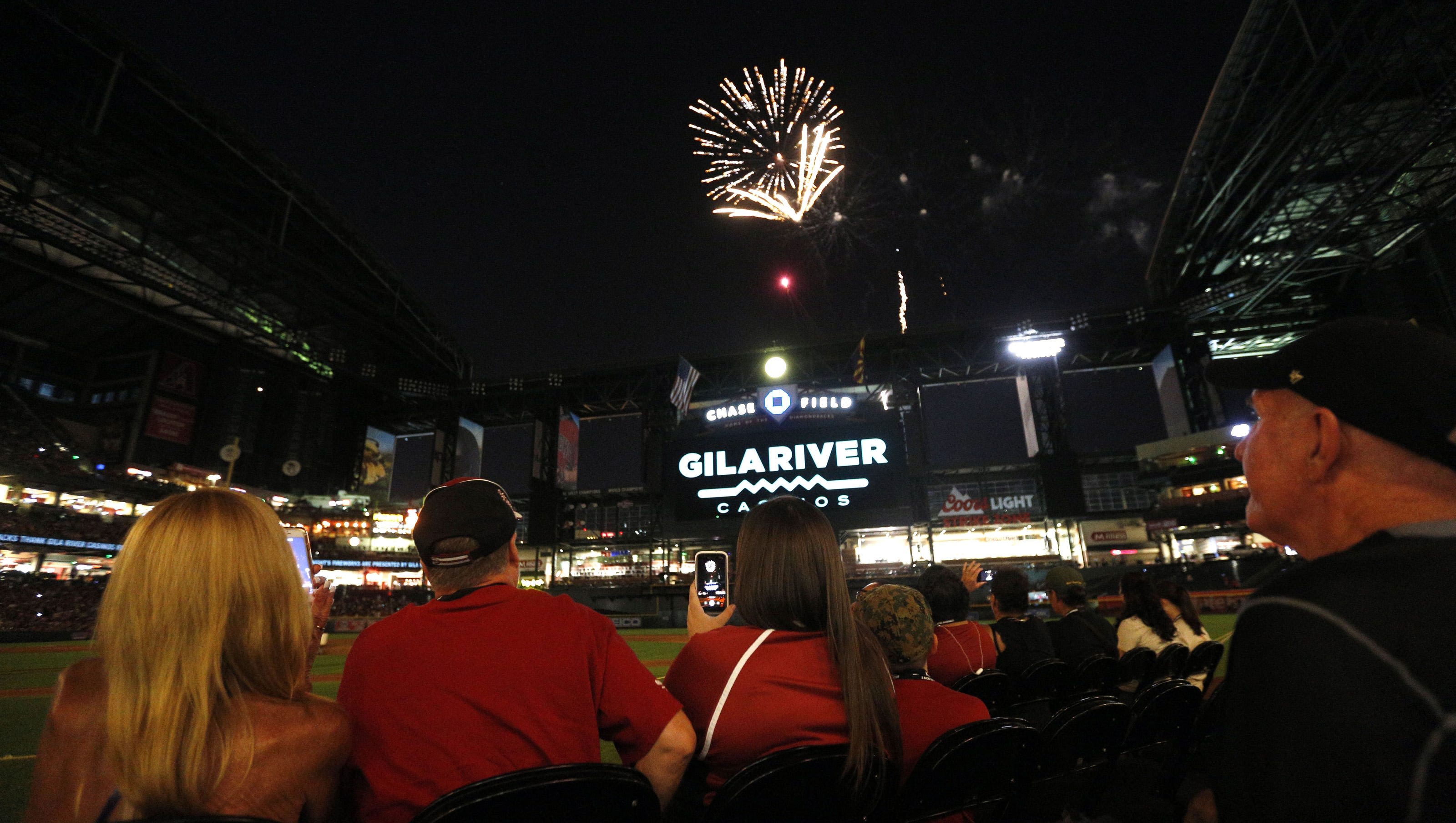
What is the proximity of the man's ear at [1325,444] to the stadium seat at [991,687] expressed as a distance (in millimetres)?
2788

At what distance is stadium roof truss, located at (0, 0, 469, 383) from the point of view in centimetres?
1923

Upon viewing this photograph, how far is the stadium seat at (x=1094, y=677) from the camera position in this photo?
459 centimetres

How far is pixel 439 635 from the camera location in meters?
1.90

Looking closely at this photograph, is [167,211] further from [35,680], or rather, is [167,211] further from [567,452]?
[35,680]

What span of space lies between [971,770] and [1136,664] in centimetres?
410

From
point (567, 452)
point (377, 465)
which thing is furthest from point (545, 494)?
point (377, 465)

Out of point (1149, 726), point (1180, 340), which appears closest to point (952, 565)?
point (1180, 340)

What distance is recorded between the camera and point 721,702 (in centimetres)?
214

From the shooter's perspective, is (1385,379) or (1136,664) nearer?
(1385,379)

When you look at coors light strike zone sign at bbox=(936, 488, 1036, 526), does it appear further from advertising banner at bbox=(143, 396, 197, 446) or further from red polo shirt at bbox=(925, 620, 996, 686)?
advertising banner at bbox=(143, 396, 197, 446)

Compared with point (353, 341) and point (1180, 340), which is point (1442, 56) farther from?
point (353, 341)

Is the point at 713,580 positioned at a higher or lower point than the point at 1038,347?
lower

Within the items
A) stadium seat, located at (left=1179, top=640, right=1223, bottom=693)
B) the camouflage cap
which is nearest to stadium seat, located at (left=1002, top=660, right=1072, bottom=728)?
stadium seat, located at (left=1179, top=640, right=1223, bottom=693)

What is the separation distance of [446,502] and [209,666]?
0.82 meters
